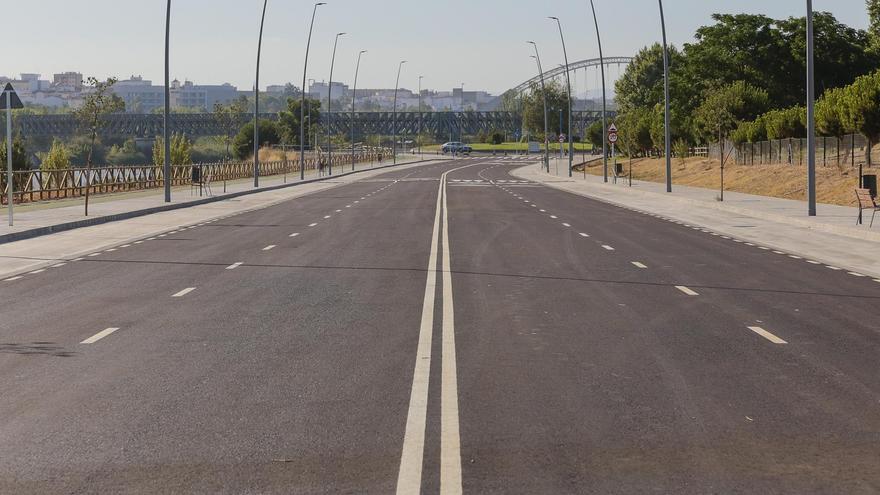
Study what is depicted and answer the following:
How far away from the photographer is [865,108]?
156 feet

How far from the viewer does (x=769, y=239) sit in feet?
87.6

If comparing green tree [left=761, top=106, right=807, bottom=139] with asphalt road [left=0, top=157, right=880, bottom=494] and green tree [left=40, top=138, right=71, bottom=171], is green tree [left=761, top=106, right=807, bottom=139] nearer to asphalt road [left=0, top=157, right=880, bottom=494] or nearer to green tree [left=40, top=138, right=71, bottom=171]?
green tree [left=40, top=138, right=71, bottom=171]

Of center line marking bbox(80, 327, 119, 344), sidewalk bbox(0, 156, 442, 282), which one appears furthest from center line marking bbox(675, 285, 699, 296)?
sidewalk bbox(0, 156, 442, 282)

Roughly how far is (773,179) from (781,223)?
905 inches

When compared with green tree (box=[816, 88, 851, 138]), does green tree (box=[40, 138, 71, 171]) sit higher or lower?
lower

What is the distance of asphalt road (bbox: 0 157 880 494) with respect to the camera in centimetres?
711

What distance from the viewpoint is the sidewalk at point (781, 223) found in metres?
22.7

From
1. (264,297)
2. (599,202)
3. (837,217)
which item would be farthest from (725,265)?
(599,202)

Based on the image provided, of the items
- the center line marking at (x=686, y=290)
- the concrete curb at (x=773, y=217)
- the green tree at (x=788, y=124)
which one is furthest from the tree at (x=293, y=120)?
the center line marking at (x=686, y=290)

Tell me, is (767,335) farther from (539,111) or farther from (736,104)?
(539,111)

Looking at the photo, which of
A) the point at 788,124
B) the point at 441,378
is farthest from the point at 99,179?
the point at 441,378

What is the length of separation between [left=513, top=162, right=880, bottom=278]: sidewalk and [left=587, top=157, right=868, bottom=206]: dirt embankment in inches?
108

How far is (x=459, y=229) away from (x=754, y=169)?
33.7 meters

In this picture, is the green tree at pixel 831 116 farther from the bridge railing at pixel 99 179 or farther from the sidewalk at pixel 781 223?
the bridge railing at pixel 99 179
